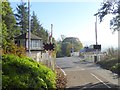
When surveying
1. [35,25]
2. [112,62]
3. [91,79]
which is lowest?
[91,79]

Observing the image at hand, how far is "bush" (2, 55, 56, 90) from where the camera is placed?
1320 centimetres

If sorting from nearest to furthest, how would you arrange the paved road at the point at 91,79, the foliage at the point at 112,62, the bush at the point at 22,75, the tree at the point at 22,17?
1. the bush at the point at 22,75
2. the paved road at the point at 91,79
3. the foliage at the point at 112,62
4. the tree at the point at 22,17

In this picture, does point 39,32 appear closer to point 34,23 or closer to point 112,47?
point 34,23

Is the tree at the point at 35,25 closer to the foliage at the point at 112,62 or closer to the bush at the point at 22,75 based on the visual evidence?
the foliage at the point at 112,62

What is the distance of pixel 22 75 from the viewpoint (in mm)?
13789

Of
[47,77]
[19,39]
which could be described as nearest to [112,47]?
[19,39]

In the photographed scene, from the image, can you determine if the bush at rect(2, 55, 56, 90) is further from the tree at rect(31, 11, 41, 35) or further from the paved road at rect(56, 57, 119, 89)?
Answer: the tree at rect(31, 11, 41, 35)

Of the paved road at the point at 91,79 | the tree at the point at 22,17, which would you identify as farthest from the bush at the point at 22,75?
the tree at the point at 22,17

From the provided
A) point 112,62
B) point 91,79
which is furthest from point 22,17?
point 91,79

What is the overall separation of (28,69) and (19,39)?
5562cm

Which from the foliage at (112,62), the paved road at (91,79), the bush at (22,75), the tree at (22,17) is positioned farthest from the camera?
the tree at (22,17)

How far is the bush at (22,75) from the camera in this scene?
13.2 metres

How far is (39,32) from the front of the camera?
100m

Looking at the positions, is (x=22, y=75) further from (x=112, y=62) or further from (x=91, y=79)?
(x=112, y=62)
